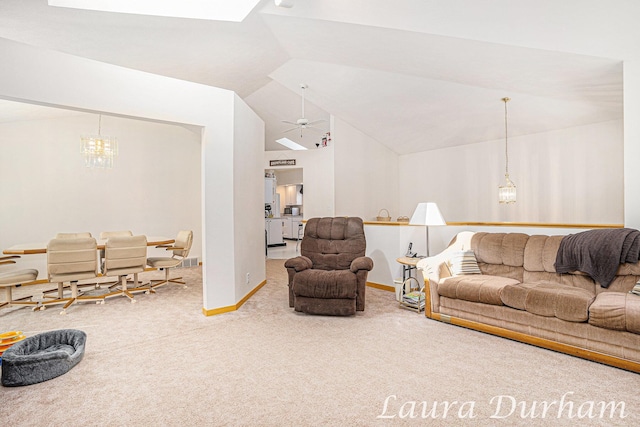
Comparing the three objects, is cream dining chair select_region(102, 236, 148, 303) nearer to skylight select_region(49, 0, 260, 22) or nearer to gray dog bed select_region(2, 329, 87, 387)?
gray dog bed select_region(2, 329, 87, 387)

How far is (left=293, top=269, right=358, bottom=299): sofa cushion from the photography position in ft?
11.6

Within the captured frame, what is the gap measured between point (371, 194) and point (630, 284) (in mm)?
5116

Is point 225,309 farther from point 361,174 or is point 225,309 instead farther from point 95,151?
point 361,174

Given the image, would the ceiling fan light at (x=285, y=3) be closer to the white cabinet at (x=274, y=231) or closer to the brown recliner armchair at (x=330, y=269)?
the brown recliner armchair at (x=330, y=269)

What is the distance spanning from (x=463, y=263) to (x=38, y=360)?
3.82m

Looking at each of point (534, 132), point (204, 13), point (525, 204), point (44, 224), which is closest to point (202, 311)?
point (204, 13)

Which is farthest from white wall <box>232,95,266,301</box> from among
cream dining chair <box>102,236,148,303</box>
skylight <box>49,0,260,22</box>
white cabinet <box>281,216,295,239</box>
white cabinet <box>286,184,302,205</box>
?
white cabinet <box>286,184,302,205</box>

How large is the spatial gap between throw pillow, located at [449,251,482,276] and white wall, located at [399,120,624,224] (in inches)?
123

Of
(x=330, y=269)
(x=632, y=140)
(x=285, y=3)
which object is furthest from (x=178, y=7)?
(x=632, y=140)

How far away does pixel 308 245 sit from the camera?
4.39 m

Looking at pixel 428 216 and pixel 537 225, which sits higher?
pixel 428 216

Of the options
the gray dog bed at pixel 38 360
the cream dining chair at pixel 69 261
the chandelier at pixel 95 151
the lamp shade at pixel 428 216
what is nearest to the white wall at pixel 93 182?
the chandelier at pixel 95 151

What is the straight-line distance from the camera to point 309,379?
7.50ft

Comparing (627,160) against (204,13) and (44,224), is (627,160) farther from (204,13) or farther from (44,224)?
(44,224)
